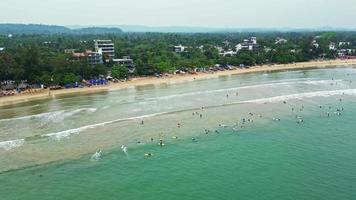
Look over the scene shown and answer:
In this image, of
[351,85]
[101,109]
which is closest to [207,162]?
[101,109]

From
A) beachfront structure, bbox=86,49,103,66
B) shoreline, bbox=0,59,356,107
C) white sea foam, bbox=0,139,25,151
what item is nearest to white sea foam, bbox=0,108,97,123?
white sea foam, bbox=0,139,25,151

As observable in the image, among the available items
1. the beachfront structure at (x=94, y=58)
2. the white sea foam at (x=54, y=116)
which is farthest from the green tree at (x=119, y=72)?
the white sea foam at (x=54, y=116)

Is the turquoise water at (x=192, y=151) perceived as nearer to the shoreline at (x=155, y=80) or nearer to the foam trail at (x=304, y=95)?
the foam trail at (x=304, y=95)

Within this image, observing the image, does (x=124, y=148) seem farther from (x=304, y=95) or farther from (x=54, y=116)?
(x=304, y=95)

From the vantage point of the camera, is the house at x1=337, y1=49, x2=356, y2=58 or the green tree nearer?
the green tree

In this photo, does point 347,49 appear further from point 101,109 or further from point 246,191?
point 246,191

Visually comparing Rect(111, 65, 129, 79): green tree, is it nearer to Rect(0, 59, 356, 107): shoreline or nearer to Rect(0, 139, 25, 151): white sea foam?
Rect(0, 59, 356, 107): shoreline

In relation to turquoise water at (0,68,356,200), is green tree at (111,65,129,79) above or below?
above
